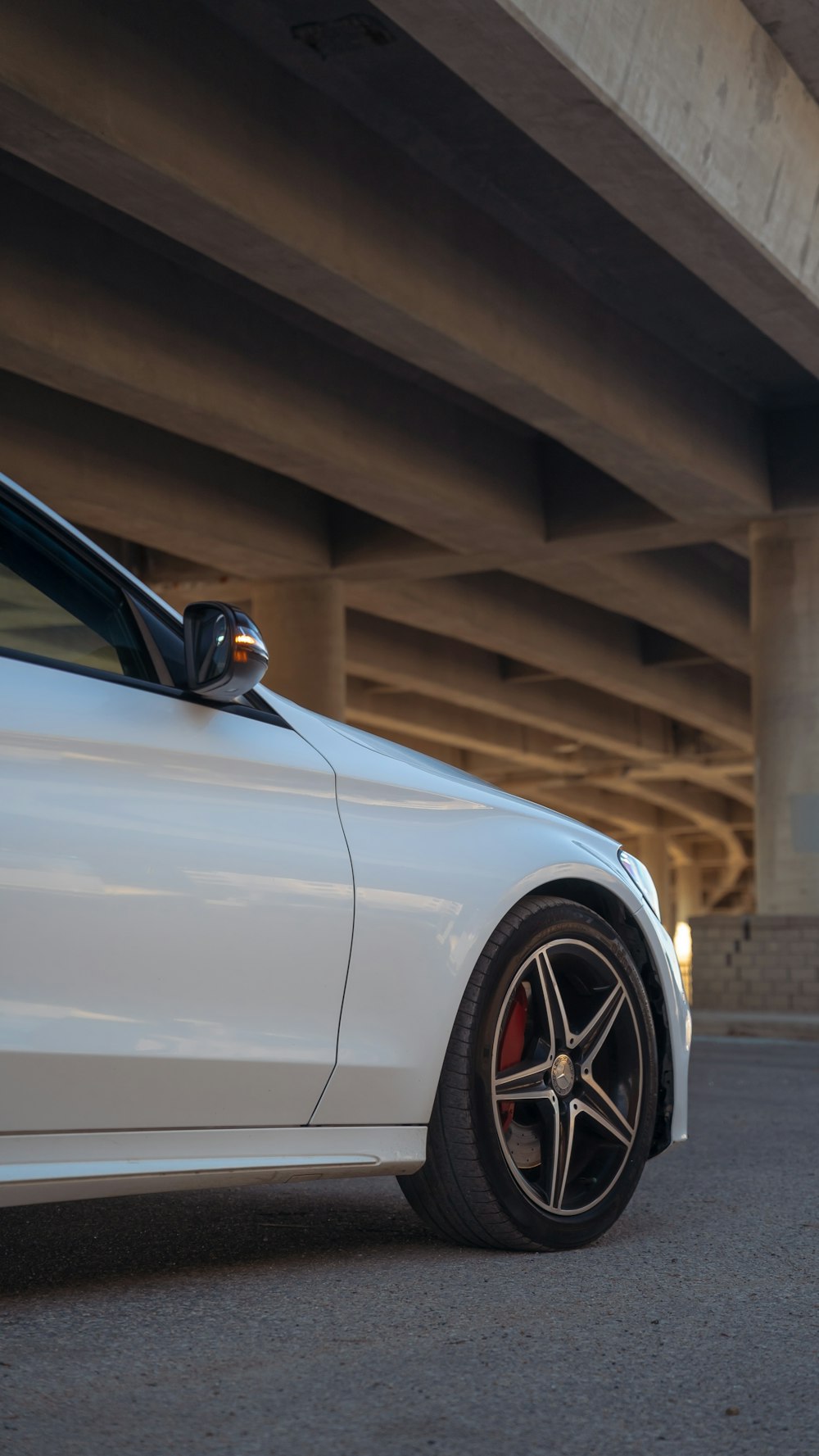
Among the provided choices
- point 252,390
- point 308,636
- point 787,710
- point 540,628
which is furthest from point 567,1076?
point 540,628

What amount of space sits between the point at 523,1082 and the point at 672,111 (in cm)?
867

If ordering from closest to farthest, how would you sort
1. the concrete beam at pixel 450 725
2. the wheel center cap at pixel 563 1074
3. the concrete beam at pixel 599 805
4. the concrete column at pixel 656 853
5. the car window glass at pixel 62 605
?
the car window glass at pixel 62 605, the wheel center cap at pixel 563 1074, the concrete beam at pixel 450 725, the concrete beam at pixel 599 805, the concrete column at pixel 656 853

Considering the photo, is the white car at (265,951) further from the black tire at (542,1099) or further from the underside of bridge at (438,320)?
the underside of bridge at (438,320)

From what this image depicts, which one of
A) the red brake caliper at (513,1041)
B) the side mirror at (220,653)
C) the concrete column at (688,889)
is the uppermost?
the side mirror at (220,653)

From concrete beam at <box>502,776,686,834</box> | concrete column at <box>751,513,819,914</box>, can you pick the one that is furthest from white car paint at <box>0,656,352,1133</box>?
concrete beam at <box>502,776,686,834</box>

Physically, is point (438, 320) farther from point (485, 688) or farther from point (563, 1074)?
point (485, 688)

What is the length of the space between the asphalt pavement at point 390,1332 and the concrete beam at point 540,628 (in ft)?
66.4

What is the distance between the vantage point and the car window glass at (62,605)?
3398 mm

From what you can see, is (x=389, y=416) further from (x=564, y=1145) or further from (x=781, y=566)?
(x=564, y=1145)

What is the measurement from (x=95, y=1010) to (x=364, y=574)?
65.3 ft

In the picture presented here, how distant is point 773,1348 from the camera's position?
293cm

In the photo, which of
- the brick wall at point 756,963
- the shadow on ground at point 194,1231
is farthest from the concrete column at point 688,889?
the shadow on ground at point 194,1231

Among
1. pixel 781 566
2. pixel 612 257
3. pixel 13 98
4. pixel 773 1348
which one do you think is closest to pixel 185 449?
pixel 612 257

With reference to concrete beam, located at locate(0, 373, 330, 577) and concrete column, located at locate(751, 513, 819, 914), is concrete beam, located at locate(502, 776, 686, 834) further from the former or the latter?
concrete beam, located at locate(0, 373, 330, 577)
